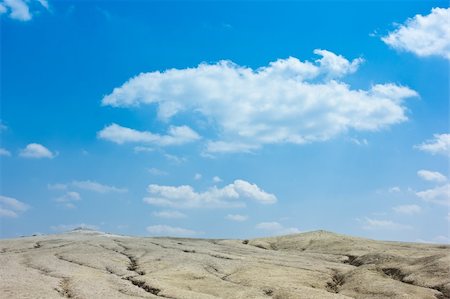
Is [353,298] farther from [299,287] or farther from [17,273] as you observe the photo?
[17,273]

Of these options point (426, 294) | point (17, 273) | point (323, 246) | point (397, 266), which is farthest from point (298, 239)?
point (17, 273)

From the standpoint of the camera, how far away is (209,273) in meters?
95.8

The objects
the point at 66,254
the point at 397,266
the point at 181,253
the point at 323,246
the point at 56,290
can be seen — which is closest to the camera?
the point at 56,290

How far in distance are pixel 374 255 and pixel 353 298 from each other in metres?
41.7

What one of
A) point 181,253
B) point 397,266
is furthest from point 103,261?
point 397,266

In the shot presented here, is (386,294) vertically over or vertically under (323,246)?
under

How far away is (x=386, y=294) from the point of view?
257 feet

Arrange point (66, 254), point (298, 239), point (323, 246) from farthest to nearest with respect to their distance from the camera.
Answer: point (298, 239) → point (323, 246) → point (66, 254)

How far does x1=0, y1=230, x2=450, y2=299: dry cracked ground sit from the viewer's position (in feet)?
236

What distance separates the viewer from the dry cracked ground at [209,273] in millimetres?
71938

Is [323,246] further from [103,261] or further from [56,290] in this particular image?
[56,290]

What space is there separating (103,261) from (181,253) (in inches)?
915

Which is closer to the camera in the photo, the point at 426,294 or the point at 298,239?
the point at 426,294

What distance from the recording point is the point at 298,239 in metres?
168
